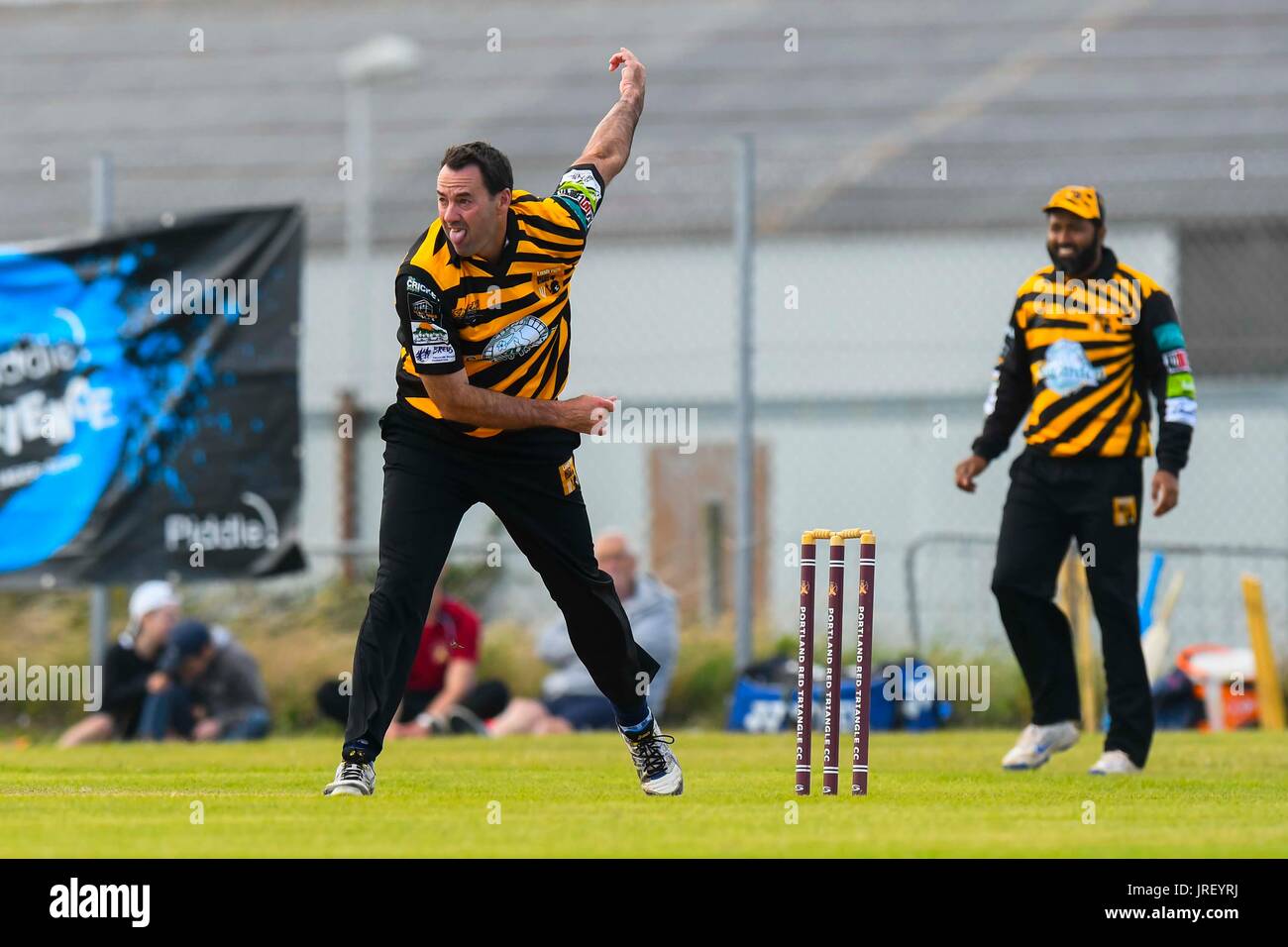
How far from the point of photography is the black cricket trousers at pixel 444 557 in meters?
7.10

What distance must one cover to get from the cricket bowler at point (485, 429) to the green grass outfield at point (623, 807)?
0.42 m

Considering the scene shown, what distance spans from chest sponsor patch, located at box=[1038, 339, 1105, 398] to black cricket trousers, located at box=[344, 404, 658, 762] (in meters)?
2.52

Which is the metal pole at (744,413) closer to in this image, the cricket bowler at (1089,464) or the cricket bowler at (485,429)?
the cricket bowler at (1089,464)

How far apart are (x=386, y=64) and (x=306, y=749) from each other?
9.34 meters

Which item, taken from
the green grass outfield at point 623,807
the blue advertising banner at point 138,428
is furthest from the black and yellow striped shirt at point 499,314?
the blue advertising banner at point 138,428

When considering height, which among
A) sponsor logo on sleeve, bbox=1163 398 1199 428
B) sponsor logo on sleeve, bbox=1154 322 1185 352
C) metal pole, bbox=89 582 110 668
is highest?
sponsor logo on sleeve, bbox=1154 322 1185 352

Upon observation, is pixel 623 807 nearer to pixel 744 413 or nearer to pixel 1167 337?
pixel 1167 337

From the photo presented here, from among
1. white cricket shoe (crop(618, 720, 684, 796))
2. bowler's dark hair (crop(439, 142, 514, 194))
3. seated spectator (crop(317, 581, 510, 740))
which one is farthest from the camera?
seated spectator (crop(317, 581, 510, 740))

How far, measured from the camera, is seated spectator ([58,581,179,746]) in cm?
1295

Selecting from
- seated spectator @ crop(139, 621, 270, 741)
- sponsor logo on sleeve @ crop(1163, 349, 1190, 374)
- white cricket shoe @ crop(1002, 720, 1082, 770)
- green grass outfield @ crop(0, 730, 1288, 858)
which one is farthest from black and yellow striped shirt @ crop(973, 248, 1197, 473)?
seated spectator @ crop(139, 621, 270, 741)

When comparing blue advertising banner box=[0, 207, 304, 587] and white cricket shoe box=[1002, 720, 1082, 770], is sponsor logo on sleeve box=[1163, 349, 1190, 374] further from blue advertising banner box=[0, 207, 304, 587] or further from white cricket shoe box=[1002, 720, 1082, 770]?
blue advertising banner box=[0, 207, 304, 587]

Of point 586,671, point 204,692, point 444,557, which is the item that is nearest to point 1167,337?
point 444,557
